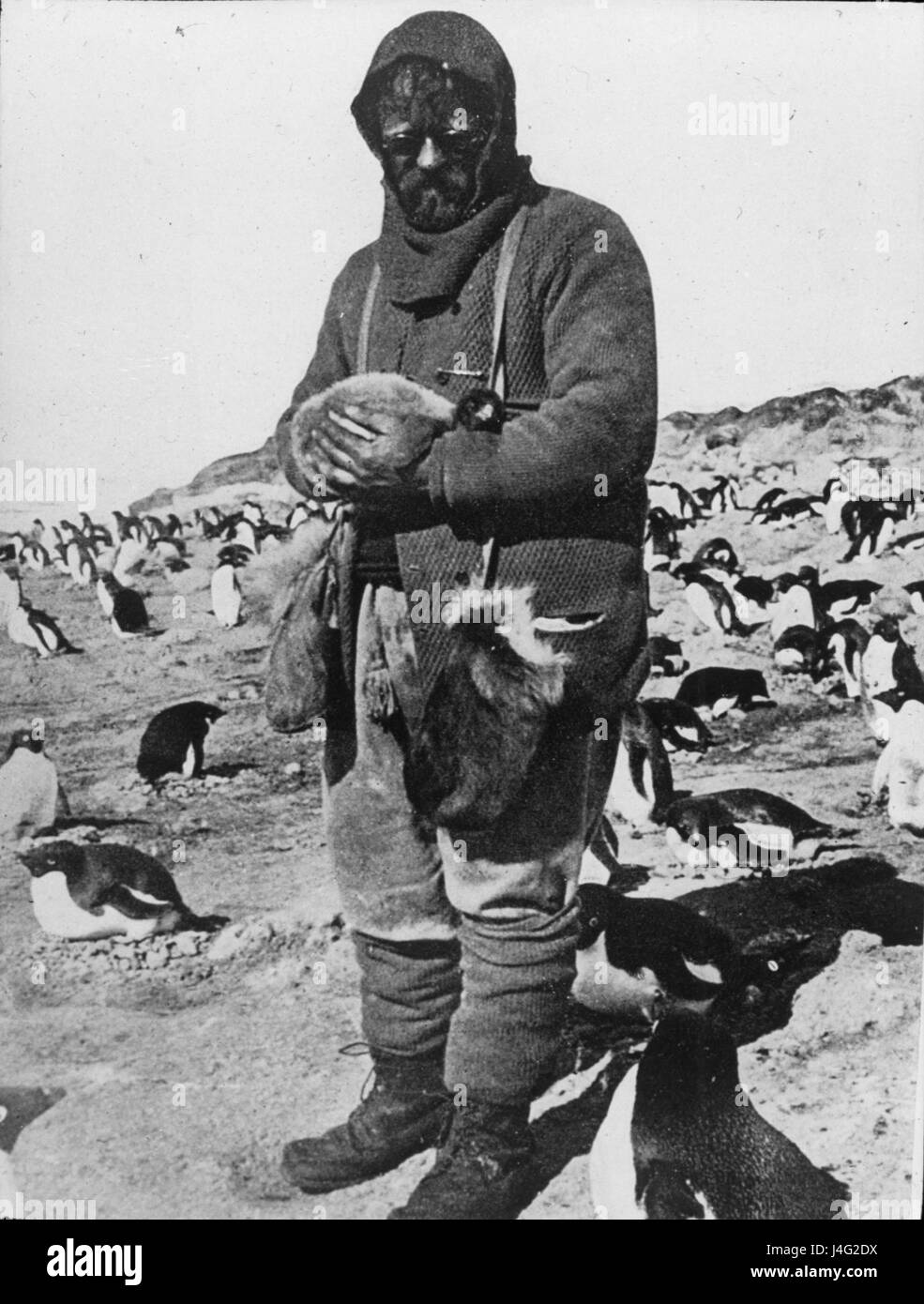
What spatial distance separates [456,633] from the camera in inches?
117

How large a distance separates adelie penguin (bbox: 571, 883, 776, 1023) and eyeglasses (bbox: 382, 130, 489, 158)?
1.51 m

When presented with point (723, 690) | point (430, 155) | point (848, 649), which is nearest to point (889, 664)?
point (848, 649)

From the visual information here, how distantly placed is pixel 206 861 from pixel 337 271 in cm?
126

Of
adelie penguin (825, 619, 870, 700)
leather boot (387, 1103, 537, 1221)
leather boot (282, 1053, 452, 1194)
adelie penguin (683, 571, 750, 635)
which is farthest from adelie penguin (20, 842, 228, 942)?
adelie penguin (825, 619, 870, 700)

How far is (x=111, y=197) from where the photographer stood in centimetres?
318

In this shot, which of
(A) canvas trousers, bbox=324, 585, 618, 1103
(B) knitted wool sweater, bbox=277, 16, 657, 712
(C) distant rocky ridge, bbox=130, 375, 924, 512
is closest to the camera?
(B) knitted wool sweater, bbox=277, 16, 657, 712

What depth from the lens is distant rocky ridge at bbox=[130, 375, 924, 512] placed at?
3.23m

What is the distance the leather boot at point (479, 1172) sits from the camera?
3.08 metres

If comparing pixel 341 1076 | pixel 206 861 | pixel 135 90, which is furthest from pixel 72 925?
pixel 135 90

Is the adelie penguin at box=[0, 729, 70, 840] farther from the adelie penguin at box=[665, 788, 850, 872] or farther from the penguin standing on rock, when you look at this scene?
the adelie penguin at box=[665, 788, 850, 872]

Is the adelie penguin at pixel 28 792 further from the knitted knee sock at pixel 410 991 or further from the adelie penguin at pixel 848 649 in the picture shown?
the adelie penguin at pixel 848 649

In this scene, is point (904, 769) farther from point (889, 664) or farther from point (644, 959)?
point (644, 959)

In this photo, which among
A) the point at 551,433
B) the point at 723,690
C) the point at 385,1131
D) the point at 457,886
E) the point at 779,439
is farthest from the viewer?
the point at 723,690

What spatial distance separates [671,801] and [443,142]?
1.42 meters
